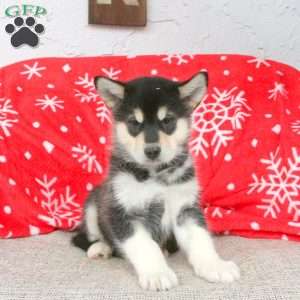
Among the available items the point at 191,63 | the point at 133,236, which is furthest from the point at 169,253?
the point at 191,63

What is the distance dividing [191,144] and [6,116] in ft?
2.70

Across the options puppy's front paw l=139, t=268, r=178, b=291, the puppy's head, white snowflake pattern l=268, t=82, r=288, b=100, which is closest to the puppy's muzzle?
the puppy's head

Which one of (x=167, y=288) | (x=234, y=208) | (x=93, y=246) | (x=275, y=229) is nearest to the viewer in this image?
(x=167, y=288)

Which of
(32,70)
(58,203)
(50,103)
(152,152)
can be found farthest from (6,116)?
(152,152)

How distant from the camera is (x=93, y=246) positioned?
1.57 m

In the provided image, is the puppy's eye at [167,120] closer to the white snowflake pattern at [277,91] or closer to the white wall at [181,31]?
the white snowflake pattern at [277,91]

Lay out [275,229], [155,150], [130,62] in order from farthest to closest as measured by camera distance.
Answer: [130,62] → [275,229] → [155,150]

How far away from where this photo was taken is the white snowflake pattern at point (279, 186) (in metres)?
1.85

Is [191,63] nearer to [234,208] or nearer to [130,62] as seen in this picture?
[130,62]

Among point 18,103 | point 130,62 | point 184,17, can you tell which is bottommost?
point 18,103

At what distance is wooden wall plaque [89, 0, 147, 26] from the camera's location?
2400mm

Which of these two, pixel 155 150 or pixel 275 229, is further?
pixel 275 229

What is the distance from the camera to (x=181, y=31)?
252 centimetres

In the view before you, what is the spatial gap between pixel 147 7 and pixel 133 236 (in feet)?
4.78
